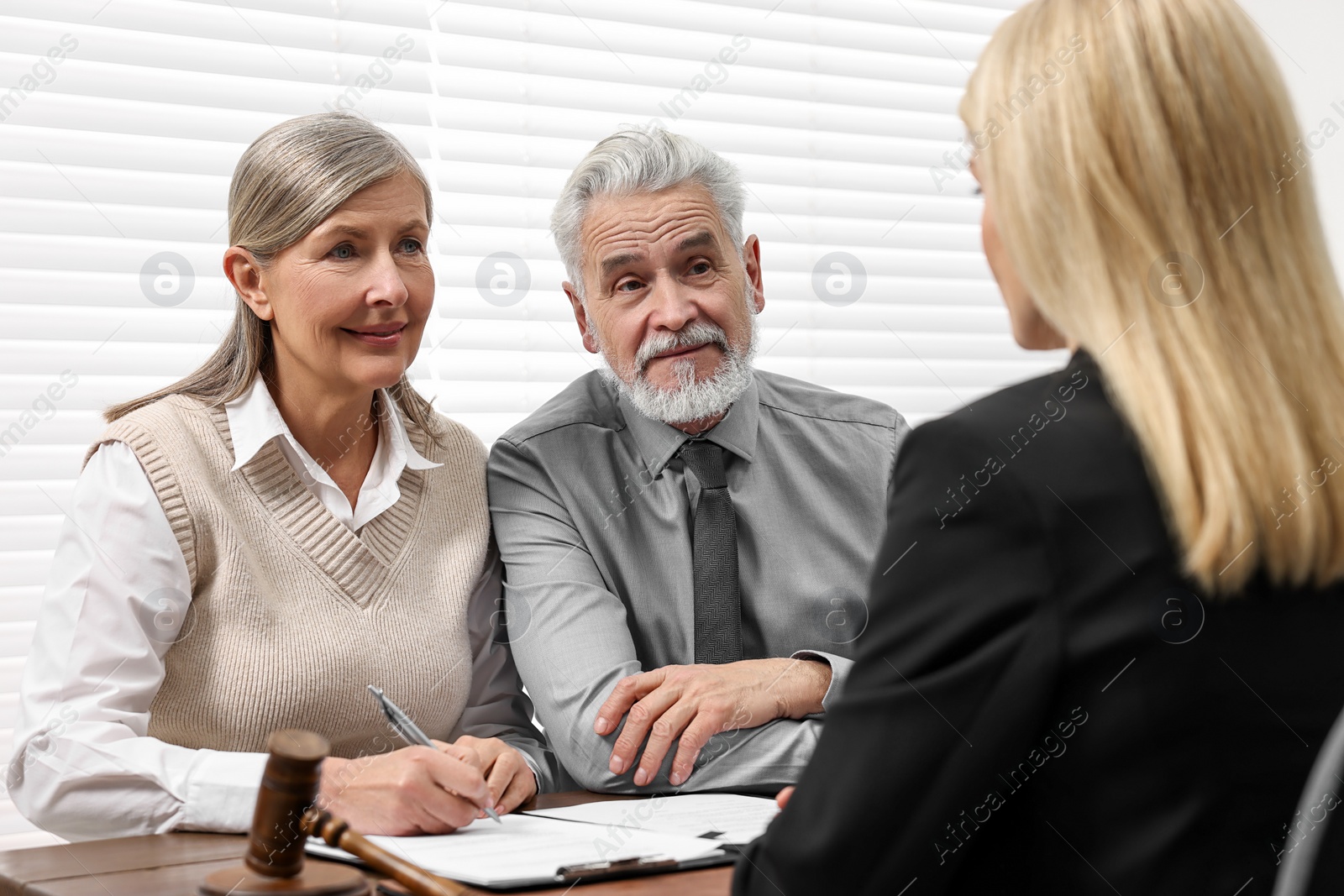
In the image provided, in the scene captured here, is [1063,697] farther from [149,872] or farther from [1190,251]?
[149,872]

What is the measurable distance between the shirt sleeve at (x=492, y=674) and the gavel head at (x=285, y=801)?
2.77 ft

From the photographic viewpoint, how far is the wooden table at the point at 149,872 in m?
1.02

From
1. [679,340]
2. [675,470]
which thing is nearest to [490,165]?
[679,340]

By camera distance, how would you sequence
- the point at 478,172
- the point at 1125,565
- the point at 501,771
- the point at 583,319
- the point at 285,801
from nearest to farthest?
the point at 1125,565, the point at 285,801, the point at 501,771, the point at 583,319, the point at 478,172

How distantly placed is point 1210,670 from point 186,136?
1.98m

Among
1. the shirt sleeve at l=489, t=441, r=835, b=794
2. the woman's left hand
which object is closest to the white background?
the shirt sleeve at l=489, t=441, r=835, b=794

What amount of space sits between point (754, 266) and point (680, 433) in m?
0.37

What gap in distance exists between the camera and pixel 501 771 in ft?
4.67

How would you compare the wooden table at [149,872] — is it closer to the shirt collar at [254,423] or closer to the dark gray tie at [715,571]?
the shirt collar at [254,423]

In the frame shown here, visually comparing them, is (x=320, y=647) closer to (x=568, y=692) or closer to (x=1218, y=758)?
(x=568, y=692)

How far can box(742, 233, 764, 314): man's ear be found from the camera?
2082mm

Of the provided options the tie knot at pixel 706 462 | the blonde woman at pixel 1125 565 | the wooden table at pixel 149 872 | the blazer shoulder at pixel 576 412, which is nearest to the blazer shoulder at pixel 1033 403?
the blonde woman at pixel 1125 565

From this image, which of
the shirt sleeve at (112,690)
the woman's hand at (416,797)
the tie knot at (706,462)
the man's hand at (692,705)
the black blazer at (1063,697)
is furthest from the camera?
the tie knot at (706,462)

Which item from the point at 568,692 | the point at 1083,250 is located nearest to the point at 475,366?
the point at 568,692
